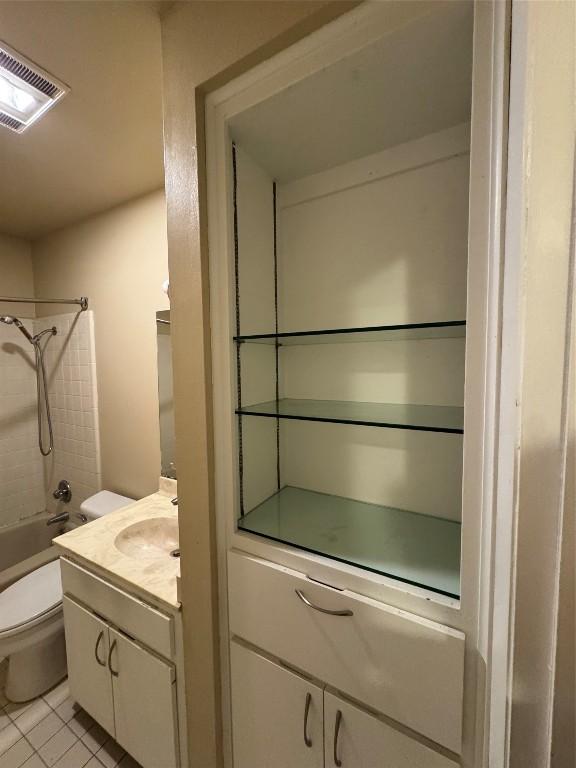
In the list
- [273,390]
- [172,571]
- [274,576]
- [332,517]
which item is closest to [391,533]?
[332,517]

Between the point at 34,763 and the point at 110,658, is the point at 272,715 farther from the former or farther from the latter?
the point at 34,763

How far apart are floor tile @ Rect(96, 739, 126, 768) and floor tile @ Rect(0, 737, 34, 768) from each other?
0.28 metres

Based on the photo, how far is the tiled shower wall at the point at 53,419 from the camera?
6.58 feet

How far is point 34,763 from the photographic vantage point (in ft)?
4.00

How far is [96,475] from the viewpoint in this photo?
6.57 ft

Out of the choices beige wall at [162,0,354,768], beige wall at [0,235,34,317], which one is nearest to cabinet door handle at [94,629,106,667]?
beige wall at [162,0,354,768]

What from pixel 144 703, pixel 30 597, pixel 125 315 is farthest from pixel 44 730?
pixel 125 315

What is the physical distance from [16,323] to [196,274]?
2096 mm

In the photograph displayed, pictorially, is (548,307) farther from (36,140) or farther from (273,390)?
(36,140)

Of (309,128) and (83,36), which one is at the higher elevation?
(83,36)

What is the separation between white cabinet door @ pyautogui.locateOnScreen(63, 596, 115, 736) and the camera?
44.1 inches

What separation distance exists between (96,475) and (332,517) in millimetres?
1731

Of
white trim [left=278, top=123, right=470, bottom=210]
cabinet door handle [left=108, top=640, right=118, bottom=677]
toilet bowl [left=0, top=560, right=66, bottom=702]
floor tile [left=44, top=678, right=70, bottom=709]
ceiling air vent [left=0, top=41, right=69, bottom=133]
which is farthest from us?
floor tile [left=44, top=678, right=70, bottom=709]

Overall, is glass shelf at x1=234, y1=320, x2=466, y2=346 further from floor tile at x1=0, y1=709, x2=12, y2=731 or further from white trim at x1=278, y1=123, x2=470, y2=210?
floor tile at x1=0, y1=709, x2=12, y2=731
